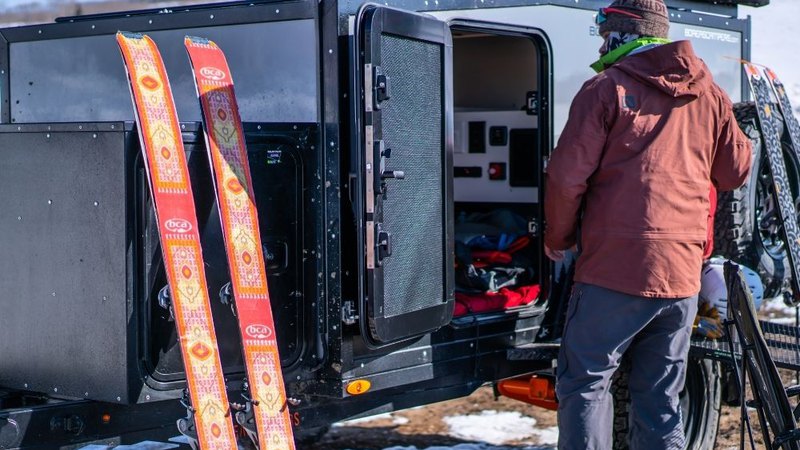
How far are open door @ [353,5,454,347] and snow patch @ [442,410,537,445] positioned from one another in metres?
1.76

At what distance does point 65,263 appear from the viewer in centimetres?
397

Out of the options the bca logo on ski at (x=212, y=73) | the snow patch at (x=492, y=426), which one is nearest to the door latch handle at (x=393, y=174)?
the bca logo on ski at (x=212, y=73)

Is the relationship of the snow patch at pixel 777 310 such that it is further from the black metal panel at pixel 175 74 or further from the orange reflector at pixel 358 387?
the black metal panel at pixel 175 74

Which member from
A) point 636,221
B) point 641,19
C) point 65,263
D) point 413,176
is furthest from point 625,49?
point 65,263

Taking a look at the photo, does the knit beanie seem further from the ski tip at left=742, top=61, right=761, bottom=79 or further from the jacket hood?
the ski tip at left=742, top=61, right=761, bottom=79

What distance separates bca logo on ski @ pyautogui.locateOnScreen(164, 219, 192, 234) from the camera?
12.3ft

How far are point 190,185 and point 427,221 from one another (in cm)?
104

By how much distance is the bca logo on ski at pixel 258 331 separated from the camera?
3.94 meters

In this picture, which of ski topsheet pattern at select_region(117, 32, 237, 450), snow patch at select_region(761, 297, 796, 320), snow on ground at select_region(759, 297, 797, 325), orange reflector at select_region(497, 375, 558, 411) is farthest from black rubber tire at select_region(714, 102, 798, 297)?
snow patch at select_region(761, 297, 796, 320)

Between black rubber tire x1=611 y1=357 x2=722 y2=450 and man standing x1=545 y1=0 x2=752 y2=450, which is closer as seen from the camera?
man standing x1=545 y1=0 x2=752 y2=450

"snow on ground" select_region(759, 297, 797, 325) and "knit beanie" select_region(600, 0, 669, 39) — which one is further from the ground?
"knit beanie" select_region(600, 0, 669, 39)

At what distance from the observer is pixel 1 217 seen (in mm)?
4148

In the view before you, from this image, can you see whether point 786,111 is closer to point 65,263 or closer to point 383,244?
point 383,244

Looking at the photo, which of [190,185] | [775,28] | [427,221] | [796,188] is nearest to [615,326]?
[427,221]
